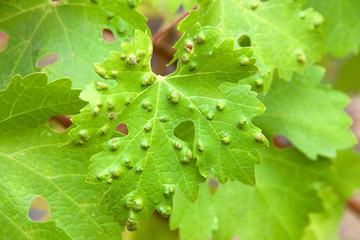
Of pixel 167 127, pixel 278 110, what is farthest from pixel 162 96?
pixel 278 110

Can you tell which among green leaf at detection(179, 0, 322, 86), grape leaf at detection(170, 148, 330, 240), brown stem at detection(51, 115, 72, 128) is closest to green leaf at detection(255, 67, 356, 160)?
grape leaf at detection(170, 148, 330, 240)

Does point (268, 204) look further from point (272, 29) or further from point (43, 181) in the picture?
point (43, 181)

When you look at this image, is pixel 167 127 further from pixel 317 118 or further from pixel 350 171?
pixel 350 171

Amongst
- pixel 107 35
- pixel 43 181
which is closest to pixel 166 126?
pixel 43 181

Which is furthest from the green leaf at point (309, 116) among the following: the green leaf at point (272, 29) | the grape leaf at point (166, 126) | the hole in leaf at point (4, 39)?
the hole in leaf at point (4, 39)

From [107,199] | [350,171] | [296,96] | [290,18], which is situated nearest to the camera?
[107,199]

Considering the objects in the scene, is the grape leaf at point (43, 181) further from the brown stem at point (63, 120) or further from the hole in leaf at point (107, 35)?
the hole in leaf at point (107, 35)
